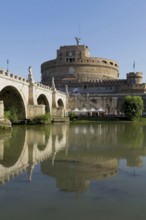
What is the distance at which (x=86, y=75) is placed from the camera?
384 feet

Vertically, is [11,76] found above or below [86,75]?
below

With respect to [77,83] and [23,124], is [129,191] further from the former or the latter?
[77,83]

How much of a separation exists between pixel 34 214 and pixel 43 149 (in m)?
12.1

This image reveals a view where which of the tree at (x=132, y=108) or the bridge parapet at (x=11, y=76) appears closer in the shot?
the bridge parapet at (x=11, y=76)

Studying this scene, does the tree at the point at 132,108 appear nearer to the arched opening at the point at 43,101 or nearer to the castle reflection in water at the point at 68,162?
the arched opening at the point at 43,101

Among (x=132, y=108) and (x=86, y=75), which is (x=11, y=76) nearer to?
(x=132, y=108)

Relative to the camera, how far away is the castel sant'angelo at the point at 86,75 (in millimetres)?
105625

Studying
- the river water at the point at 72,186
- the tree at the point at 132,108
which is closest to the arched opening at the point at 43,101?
the tree at the point at 132,108

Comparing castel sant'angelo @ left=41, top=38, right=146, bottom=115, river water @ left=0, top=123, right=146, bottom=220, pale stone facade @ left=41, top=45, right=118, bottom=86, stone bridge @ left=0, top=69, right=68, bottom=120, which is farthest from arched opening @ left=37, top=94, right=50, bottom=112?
pale stone facade @ left=41, top=45, right=118, bottom=86

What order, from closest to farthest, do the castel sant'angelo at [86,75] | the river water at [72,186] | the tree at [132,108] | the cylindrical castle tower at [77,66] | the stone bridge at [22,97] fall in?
1. the river water at [72,186]
2. the stone bridge at [22,97]
3. the tree at [132,108]
4. the castel sant'angelo at [86,75]
5. the cylindrical castle tower at [77,66]

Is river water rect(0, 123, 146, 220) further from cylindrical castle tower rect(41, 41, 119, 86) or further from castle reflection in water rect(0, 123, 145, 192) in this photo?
cylindrical castle tower rect(41, 41, 119, 86)

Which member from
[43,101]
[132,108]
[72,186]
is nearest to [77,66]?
[132,108]

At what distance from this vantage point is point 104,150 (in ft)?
66.1

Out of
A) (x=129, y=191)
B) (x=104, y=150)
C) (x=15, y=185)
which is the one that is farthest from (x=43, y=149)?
(x=129, y=191)
